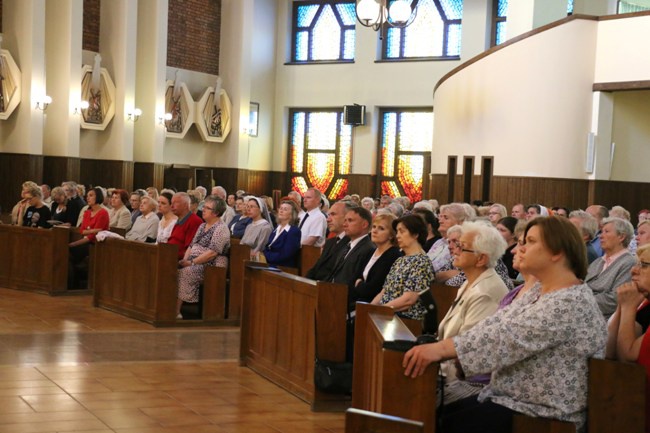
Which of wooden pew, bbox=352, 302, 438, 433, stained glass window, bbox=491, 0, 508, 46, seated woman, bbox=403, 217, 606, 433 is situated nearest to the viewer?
seated woman, bbox=403, 217, 606, 433

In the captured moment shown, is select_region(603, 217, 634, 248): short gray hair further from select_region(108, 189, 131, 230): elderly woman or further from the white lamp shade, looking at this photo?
select_region(108, 189, 131, 230): elderly woman

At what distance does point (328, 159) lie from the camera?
22.5m

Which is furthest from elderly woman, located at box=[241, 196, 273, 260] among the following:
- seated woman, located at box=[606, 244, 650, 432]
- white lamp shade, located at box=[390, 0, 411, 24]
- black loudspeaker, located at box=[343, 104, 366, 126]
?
black loudspeaker, located at box=[343, 104, 366, 126]

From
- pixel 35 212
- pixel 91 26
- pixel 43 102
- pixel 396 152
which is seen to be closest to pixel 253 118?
pixel 396 152

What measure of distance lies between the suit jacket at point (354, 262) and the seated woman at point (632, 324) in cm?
254

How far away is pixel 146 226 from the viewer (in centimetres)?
1008

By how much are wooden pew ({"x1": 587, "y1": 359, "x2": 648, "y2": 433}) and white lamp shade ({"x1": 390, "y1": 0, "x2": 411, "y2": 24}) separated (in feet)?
29.0

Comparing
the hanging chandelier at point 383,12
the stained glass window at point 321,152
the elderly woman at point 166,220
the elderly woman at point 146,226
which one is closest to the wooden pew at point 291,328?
the elderly woman at point 166,220

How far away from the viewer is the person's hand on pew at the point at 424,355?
333 centimetres

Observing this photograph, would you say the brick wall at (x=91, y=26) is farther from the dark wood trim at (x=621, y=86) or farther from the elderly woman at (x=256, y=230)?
the elderly woman at (x=256, y=230)

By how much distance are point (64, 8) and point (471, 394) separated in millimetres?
15287

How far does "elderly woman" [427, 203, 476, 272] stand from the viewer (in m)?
6.84

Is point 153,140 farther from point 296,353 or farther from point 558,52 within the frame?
point 296,353

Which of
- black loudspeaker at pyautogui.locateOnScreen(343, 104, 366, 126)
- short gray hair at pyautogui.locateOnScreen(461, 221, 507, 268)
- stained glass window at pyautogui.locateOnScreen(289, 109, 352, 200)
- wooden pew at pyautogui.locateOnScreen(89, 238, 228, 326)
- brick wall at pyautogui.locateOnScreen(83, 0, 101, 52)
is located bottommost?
wooden pew at pyautogui.locateOnScreen(89, 238, 228, 326)
